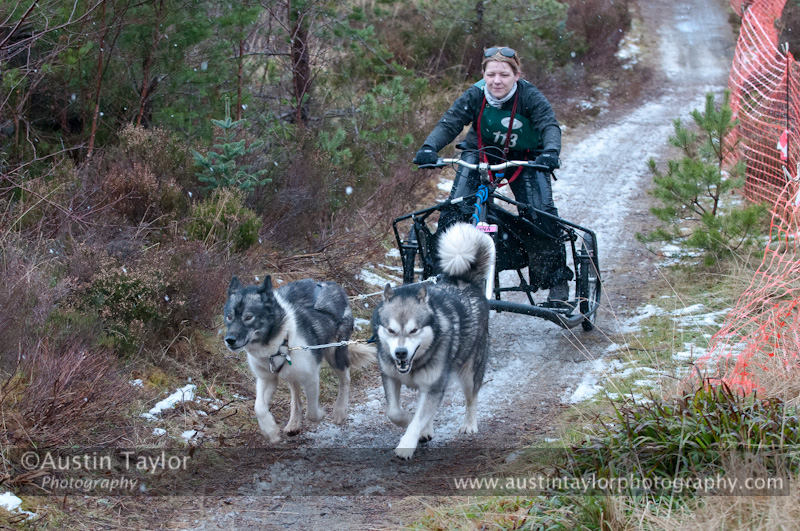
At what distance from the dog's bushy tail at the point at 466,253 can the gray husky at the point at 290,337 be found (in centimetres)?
89

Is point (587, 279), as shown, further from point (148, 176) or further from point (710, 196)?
point (148, 176)

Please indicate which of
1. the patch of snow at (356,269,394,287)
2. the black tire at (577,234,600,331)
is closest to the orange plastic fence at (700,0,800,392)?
the black tire at (577,234,600,331)

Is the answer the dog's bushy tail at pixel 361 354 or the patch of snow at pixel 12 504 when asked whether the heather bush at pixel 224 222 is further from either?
the patch of snow at pixel 12 504

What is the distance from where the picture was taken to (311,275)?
749cm

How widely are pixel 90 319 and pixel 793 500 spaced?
455 centimetres

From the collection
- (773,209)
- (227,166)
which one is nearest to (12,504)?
(227,166)

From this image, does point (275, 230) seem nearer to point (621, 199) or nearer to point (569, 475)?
point (569, 475)

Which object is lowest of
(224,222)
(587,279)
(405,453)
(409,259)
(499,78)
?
(405,453)

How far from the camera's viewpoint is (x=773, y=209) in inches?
350

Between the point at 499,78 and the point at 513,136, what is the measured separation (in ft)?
1.88

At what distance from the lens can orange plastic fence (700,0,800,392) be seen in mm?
4711

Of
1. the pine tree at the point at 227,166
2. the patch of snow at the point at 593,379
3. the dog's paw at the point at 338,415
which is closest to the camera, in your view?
the dog's paw at the point at 338,415

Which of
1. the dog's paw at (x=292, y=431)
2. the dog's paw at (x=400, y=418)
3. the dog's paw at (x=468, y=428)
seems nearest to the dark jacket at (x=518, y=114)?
the dog's paw at (x=468, y=428)

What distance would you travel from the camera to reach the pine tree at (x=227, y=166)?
743 centimetres
